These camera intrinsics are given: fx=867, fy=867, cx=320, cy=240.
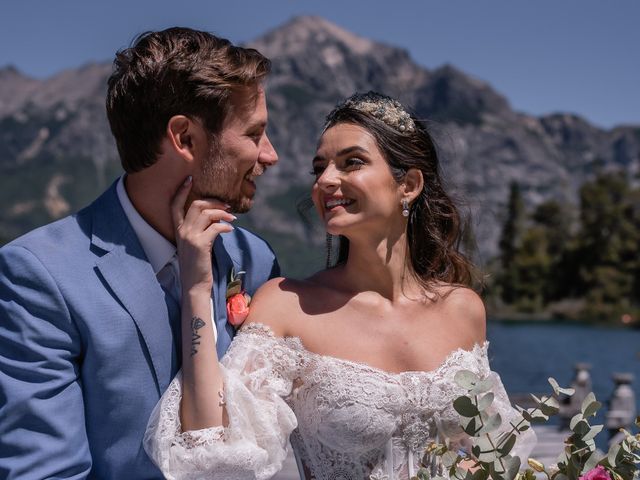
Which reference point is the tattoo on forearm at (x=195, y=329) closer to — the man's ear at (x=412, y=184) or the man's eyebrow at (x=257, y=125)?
the man's eyebrow at (x=257, y=125)

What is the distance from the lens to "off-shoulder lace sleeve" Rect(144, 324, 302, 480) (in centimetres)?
263

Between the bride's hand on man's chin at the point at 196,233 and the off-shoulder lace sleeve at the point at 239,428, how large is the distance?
320mm

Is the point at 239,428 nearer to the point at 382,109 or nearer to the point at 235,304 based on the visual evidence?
the point at 235,304

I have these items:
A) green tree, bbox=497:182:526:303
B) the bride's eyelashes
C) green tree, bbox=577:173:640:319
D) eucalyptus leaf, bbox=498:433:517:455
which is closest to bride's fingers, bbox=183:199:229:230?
A: the bride's eyelashes

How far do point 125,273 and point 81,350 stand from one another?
27cm

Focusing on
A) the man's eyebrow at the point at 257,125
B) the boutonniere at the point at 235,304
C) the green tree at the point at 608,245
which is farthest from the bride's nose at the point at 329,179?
the green tree at the point at 608,245

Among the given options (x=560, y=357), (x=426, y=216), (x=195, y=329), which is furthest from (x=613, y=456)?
(x=560, y=357)

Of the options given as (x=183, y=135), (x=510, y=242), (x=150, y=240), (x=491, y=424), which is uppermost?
(x=183, y=135)

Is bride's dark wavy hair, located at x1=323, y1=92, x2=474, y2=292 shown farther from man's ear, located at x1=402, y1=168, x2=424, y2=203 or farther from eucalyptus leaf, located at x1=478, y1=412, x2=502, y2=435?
eucalyptus leaf, located at x1=478, y1=412, x2=502, y2=435

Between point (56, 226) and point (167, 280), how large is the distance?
0.41 metres

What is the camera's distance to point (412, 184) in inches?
136

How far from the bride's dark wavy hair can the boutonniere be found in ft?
2.12

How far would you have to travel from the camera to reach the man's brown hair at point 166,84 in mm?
2711

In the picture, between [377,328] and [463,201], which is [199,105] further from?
[463,201]
